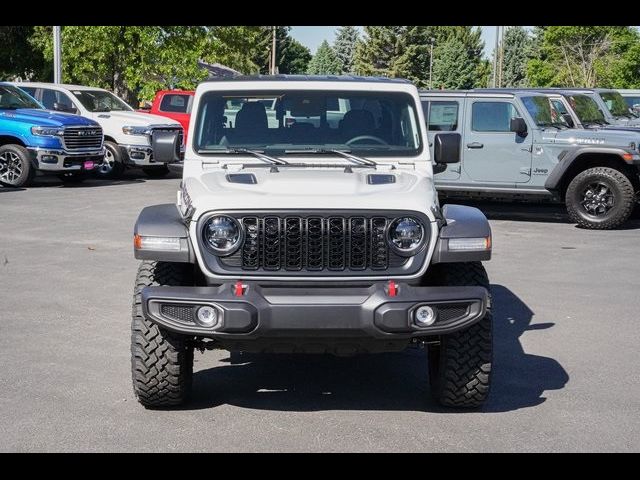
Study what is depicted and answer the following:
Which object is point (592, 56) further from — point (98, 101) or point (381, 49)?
point (381, 49)

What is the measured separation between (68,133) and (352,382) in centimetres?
1309

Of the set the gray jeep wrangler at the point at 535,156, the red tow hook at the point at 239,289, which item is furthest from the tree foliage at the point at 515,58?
the red tow hook at the point at 239,289

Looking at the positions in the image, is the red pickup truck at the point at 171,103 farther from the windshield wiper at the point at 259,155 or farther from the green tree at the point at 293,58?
the green tree at the point at 293,58

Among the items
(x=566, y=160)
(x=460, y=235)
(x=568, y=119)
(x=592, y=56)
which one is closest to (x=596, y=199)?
(x=566, y=160)

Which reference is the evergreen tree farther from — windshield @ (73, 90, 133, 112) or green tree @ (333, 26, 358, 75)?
windshield @ (73, 90, 133, 112)

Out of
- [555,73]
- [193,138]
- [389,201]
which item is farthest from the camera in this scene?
[555,73]

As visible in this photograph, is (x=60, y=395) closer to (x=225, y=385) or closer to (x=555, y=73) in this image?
(x=225, y=385)

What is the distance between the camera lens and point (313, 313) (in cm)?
499

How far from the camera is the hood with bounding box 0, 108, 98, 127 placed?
18.0 m

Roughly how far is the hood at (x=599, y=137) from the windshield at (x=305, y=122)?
7912 mm

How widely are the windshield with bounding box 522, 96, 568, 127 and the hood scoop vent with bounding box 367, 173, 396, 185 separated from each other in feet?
29.1
